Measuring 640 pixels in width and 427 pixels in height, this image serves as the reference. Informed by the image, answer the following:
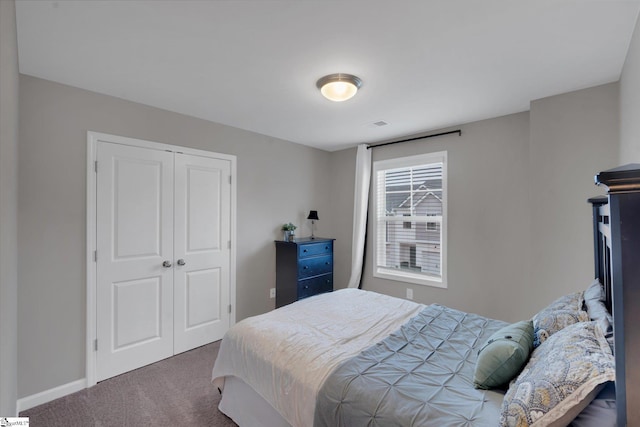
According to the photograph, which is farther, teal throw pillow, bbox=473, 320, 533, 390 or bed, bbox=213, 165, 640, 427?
teal throw pillow, bbox=473, 320, 533, 390

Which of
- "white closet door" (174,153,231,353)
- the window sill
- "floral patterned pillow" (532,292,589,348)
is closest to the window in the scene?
the window sill

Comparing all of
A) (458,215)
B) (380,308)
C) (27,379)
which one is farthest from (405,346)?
(27,379)

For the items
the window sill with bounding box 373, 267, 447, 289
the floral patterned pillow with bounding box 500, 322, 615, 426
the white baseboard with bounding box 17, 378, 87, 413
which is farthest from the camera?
the window sill with bounding box 373, 267, 447, 289

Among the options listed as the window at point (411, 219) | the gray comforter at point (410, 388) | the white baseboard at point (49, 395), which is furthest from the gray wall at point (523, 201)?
the white baseboard at point (49, 395)

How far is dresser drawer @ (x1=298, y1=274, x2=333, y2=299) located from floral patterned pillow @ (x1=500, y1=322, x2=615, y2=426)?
9.03 ft

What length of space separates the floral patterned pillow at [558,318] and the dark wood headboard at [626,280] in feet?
2.44

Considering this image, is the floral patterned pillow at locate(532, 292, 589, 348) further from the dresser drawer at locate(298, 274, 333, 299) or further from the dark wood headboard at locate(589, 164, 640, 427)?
the dresser drawer at locate(298, 274, 333, 299)

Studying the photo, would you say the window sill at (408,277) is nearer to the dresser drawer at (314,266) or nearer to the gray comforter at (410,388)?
the dresser drawer at (314,266)

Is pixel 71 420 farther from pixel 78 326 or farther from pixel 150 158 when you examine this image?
pixel 150 158

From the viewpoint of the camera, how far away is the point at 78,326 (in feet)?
7.77

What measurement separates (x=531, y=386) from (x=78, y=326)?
122 inches

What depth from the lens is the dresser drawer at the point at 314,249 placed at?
3.64m

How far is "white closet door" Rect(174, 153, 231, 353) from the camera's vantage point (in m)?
2.99

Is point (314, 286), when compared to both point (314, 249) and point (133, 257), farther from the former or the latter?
point (133, 257)
